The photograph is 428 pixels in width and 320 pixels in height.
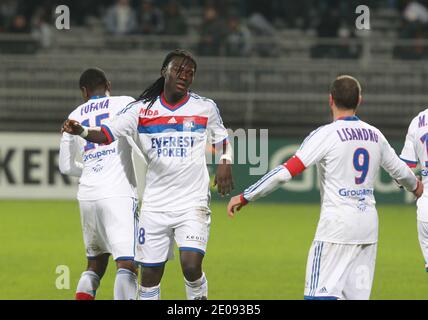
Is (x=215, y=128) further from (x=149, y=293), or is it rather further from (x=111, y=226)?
(x=149, y=293)

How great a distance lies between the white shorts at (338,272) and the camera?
7.34 metres

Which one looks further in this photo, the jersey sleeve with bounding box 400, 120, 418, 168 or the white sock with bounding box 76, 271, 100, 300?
the jersey sleeve with bounding box 400, 120, 418, 168

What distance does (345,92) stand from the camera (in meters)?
7.45

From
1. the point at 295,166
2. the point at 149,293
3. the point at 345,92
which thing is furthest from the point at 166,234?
the point at 345,92

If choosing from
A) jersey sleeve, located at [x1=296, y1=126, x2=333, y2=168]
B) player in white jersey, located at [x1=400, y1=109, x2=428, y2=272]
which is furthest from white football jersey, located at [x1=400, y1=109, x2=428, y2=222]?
jersey sleeve, located at [x1=296, y1=126, x2=333, y2=168]

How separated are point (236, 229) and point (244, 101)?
474 cm

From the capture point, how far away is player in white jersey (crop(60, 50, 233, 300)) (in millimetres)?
8156

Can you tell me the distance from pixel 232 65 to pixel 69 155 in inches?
476

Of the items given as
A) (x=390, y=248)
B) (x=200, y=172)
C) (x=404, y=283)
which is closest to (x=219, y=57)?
(x=390, y=248)

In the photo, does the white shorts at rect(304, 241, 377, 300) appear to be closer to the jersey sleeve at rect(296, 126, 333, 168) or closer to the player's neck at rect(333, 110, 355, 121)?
the jersey sleeve at rect(296, 126, 333, 168)

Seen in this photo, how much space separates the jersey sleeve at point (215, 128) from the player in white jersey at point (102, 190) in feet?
2.87

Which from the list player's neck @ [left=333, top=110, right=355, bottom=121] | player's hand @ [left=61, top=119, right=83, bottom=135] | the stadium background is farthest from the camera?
the stadium background

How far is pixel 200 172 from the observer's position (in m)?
8.31

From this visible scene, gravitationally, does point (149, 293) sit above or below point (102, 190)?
below
